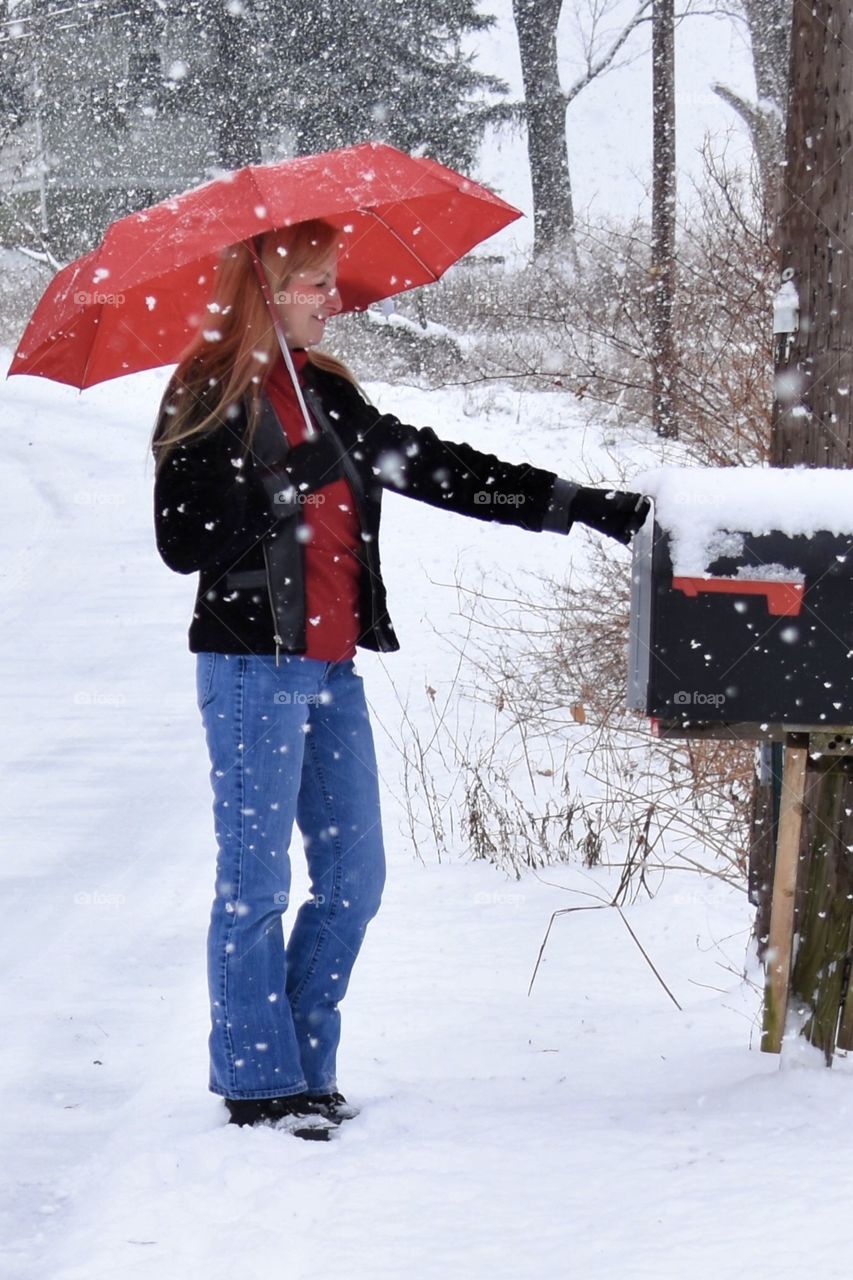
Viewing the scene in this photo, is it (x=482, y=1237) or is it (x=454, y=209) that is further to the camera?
(x=454, y=209)

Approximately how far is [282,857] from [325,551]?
61 cm

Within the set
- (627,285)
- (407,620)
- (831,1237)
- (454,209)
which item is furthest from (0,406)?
(831,1237)

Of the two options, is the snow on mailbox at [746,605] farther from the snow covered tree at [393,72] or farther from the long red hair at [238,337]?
the snow covered tree at [393,72]

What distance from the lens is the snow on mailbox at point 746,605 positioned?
8.48ft

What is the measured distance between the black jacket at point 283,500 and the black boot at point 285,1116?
36.5 inches

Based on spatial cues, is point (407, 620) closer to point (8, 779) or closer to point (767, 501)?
point (8, 779)

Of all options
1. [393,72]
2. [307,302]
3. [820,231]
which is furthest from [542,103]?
[307,302]

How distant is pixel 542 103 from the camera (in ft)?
70.9

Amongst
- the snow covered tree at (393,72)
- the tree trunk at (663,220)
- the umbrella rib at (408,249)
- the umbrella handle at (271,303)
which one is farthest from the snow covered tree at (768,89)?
the snow covered tree at (393,72)

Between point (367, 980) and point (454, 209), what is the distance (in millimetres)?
2088

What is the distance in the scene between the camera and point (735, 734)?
2695mm

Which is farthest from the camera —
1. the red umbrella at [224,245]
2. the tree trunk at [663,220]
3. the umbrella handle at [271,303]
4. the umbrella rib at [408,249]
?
the tree trunk at [663,220]

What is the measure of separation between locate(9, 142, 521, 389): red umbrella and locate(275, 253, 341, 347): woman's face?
0.15 metres

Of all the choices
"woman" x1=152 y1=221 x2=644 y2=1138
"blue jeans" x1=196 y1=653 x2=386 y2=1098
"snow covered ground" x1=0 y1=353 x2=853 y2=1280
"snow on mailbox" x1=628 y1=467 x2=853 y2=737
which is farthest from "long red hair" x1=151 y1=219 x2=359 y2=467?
"snow covered ground" x1=0 y1=353 x2=853 y2=1280
